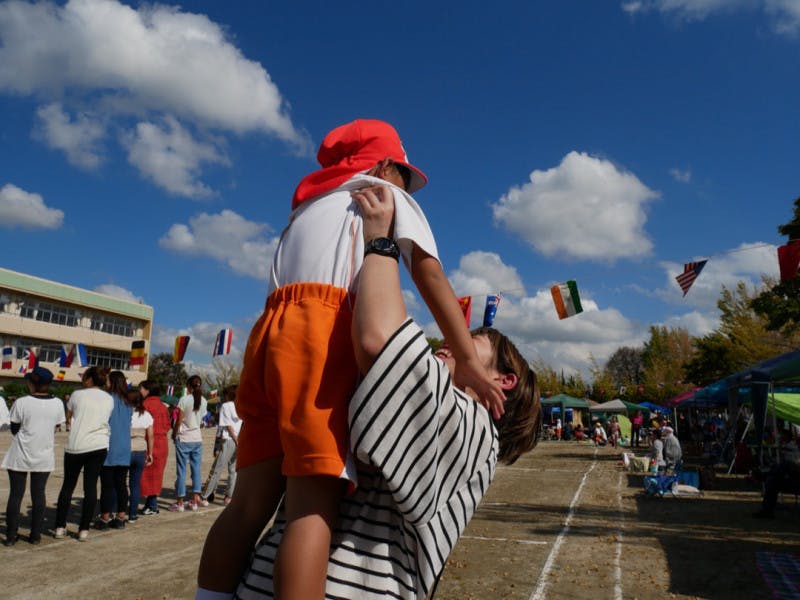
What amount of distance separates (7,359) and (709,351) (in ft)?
170

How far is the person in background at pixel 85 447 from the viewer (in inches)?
259

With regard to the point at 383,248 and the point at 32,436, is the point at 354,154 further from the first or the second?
the point at 32,436

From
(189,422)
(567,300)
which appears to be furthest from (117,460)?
(567,300)

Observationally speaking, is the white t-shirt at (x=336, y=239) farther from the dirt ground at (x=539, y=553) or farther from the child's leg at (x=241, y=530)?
the dirt ground at (x=539, y=553)

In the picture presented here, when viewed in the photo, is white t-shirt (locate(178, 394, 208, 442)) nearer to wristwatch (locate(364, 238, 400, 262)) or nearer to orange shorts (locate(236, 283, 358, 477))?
orange shorts (locate(236, 283, 358, 477))

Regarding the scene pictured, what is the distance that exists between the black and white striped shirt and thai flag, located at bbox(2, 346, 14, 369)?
5193 centimetres

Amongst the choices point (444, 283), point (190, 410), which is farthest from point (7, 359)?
point (444, 283)

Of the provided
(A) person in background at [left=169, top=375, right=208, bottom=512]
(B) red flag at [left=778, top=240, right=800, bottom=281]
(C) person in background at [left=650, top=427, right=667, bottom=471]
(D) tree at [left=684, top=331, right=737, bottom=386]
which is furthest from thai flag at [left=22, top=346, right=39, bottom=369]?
(D) tree at [left=684, top=331, right=737, bottom=386]

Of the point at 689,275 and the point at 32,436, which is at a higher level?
the point at 689,275

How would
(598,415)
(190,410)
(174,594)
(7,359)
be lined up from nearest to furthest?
(174,594), (190,410), (7,359), (598,415)

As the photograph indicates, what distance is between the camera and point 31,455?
625 cm

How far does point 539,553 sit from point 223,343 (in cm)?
1990

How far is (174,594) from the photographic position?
4.76 m

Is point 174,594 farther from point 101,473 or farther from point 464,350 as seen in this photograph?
point 464,350
